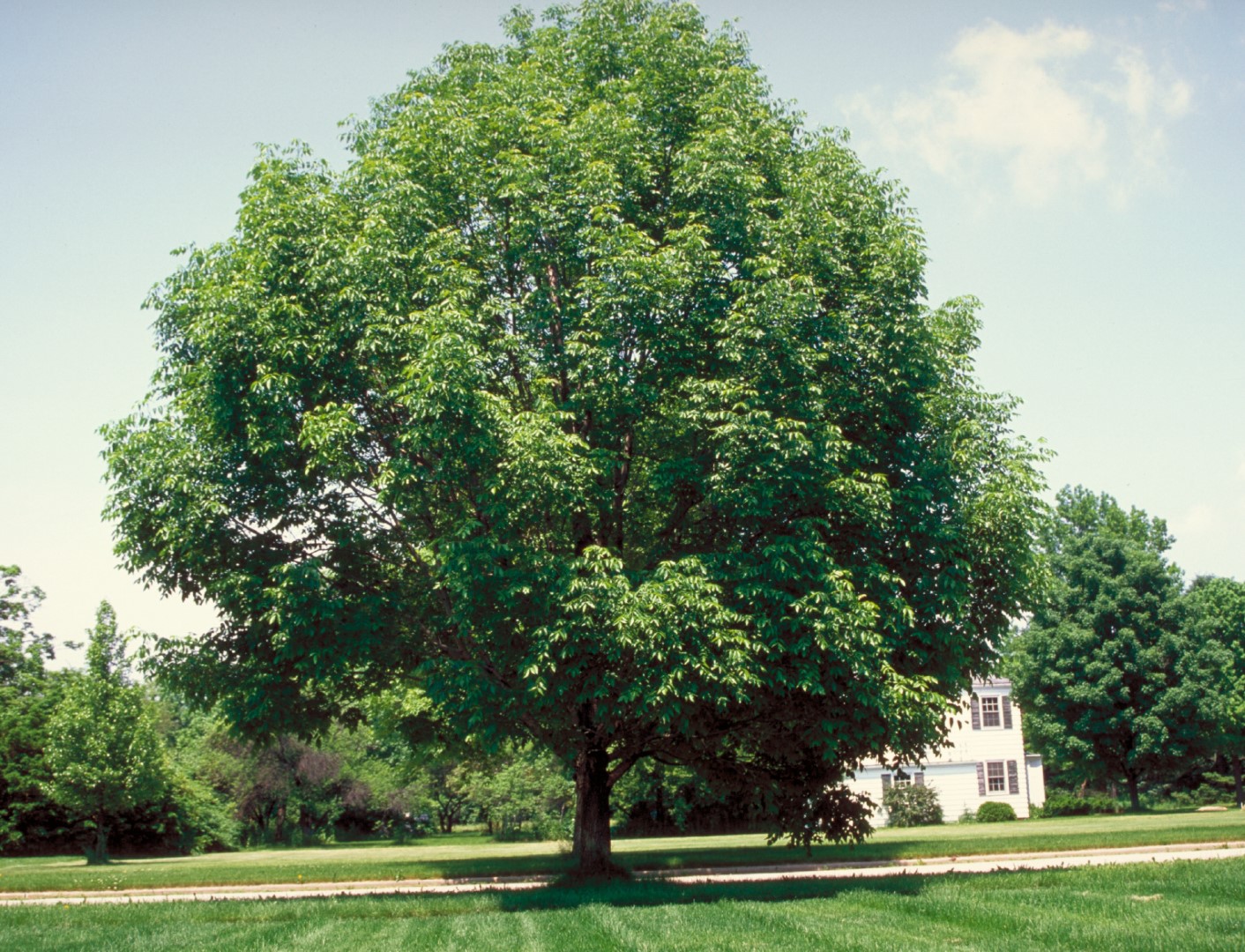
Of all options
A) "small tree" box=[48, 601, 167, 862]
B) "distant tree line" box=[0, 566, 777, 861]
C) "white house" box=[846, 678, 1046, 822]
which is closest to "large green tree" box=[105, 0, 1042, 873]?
"distant tree line" box=[0, 566, 777, 861]

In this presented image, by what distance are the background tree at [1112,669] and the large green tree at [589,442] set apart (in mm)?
31685

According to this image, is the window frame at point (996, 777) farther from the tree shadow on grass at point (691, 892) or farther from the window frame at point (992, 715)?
the tree shadow on grass at point (691, 892)

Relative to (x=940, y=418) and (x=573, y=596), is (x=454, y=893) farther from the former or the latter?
(x=940, y=418)

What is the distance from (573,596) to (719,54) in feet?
35.5

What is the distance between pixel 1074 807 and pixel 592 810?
120 ft

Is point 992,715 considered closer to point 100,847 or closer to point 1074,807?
point 1074,807

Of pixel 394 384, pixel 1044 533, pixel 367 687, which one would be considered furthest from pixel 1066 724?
pixel 394 384

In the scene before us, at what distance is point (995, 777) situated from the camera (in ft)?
148

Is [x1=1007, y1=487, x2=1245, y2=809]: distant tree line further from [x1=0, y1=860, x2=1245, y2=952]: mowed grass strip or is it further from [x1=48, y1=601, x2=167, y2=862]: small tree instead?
[x1=48, y1=601, x2=167, y2=862]: small tree

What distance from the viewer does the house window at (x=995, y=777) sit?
1770 inches

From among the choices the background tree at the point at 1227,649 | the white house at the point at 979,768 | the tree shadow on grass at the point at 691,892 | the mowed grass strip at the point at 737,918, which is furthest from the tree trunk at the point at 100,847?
the background tree at the point at 1227,649

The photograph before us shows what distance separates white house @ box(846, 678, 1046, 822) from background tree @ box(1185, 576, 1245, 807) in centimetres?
865

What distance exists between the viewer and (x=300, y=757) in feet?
168

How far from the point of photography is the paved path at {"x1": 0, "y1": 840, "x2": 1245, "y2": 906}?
18.2 metres
